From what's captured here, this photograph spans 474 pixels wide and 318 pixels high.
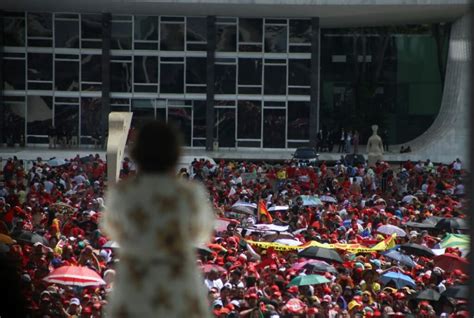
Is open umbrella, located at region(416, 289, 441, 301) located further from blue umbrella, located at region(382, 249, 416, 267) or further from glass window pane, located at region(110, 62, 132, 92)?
glass window pane, located at region(110, 62, 132, 92)

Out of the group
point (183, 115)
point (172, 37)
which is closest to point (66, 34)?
point (172, 37)

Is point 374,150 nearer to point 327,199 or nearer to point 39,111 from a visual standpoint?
point 327,199

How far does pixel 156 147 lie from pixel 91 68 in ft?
146

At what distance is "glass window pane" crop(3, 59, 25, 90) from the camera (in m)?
46.9

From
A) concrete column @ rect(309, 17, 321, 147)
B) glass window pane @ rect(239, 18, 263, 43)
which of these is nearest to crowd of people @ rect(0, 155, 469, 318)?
concrete column @ rect(309, 17, 321, 147)

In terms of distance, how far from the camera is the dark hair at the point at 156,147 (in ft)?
10.1

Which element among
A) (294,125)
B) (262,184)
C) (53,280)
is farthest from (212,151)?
(53,280)

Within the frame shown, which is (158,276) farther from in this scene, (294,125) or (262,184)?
(294,125)

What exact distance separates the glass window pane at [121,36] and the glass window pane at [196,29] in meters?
2.26

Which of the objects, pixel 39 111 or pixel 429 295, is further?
pixel 39 111

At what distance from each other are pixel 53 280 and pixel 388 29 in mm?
43185

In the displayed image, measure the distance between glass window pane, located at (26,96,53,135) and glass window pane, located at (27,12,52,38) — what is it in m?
2.42

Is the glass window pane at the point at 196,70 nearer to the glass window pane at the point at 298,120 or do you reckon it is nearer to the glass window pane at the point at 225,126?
the glass window pane at the point at 225,126

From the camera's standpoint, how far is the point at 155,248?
3070mm
